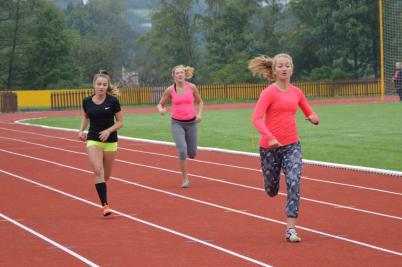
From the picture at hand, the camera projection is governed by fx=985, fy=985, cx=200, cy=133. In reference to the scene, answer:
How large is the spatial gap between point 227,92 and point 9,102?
44.4ft

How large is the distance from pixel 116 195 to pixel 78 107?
42.0 metres

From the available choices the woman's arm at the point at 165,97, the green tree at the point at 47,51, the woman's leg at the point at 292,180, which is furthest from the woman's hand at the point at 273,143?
the green tree at the point at 47,51

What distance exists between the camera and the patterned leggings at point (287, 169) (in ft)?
30.6

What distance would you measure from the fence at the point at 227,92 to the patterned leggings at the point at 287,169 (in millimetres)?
45954

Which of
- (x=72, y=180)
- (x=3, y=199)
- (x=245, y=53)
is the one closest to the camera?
(x=3, y=199)

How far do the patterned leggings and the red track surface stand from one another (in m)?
0.38

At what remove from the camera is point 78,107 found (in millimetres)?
55281

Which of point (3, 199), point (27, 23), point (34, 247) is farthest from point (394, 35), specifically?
point (34, 247)

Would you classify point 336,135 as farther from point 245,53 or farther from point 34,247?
point 245,53

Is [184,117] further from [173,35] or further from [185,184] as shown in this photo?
[173,35]

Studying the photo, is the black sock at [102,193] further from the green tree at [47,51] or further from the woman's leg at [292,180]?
the green tree at [47,51]

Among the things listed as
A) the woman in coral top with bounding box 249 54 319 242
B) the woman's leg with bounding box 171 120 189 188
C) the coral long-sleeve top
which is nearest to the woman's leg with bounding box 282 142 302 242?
the woman in coral top with bounding box 249 54 319 242

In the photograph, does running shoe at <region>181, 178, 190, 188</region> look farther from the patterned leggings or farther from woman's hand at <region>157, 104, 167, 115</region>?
the patterned leggings

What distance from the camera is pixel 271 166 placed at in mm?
9539
